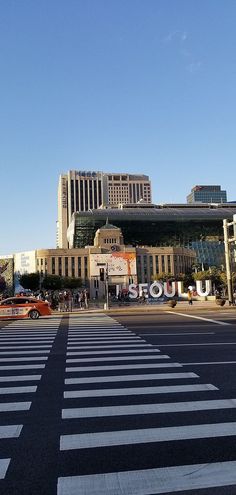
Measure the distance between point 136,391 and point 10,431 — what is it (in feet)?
8.47

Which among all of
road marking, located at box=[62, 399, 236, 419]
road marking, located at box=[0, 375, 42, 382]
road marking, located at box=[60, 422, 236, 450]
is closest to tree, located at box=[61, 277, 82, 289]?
road marking, located at box=[0, 375, 42, 382]

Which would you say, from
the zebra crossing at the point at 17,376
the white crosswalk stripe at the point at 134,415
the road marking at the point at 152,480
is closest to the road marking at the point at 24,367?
the zebra crossing at the point at 17,376

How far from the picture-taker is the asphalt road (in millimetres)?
4715

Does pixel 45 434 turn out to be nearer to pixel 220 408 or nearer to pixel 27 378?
pixel 220 408

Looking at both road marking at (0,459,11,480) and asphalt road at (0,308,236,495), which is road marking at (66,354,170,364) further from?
road marking at (0,459,11,480)

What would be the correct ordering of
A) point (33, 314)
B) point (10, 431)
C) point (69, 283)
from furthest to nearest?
point (69, 283) < point (33, 314) < point (10, 431)

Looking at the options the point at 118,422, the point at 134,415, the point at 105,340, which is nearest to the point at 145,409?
the point at 134,415

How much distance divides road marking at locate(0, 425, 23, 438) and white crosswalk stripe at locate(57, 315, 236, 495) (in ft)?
1.94

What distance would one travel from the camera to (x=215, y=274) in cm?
10450

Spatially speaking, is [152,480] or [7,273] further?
[7,273]

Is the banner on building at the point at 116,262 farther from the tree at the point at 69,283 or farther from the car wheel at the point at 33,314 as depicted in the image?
the tree at the point at 69,283

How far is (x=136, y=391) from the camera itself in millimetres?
8336

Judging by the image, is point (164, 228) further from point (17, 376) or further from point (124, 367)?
point (17, 376)

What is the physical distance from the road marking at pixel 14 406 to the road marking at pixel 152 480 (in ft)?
9.42
